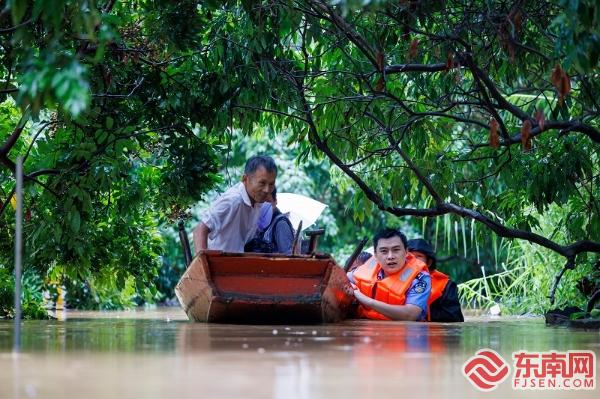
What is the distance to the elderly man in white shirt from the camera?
34.3 feet

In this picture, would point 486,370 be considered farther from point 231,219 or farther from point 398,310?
point 231,219

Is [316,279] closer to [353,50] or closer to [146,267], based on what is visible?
[353,50]

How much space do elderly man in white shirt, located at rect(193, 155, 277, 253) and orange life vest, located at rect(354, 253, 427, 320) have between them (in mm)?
1294

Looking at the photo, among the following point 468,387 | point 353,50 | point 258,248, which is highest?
point 353,50

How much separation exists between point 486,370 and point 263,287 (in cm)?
509

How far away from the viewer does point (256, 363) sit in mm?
5164

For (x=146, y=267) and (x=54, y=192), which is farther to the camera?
(x=146, y=267)

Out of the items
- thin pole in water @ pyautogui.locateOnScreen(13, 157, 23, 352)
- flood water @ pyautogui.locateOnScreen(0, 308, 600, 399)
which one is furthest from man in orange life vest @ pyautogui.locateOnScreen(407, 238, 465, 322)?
thin pole in water @ pyautogui.locateOnScreen(13, 157, 23, 352)

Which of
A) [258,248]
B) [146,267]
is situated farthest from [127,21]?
[146,267]

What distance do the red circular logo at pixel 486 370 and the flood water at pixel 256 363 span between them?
0.05 metres

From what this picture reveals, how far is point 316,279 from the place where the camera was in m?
10.2

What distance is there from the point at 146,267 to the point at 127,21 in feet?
11.6

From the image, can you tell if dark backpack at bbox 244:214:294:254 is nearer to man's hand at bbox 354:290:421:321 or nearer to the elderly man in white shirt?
the elderly man in white shirt

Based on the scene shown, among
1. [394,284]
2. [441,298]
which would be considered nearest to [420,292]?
[394,284]
